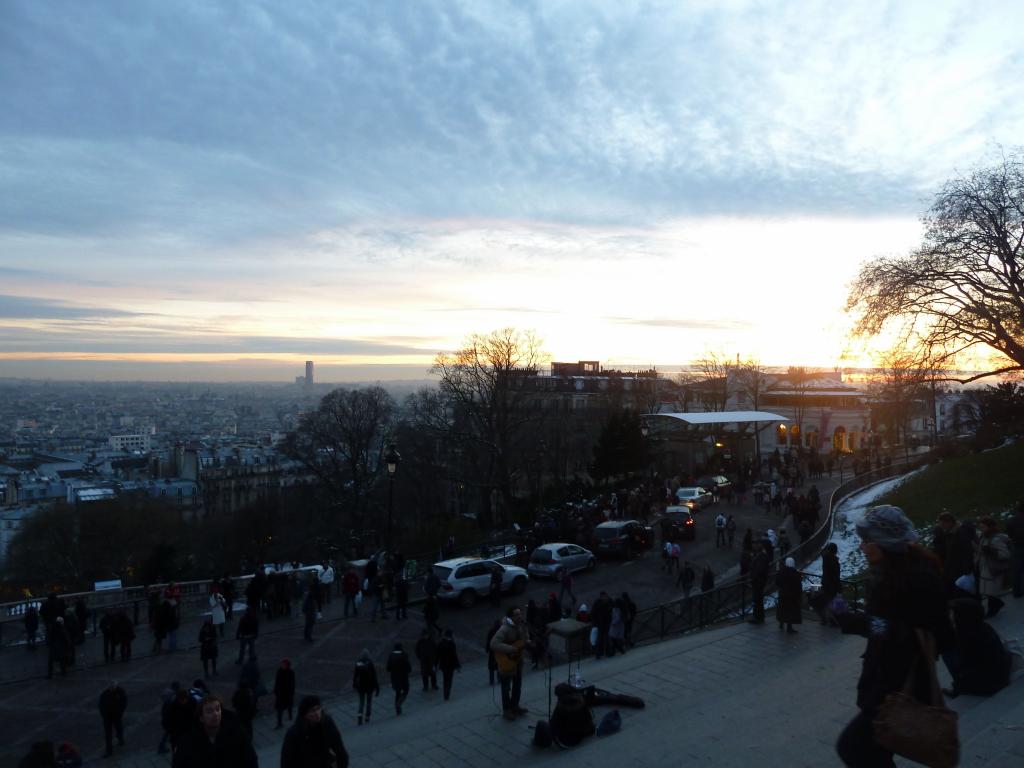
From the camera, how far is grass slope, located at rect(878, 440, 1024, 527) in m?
21.8

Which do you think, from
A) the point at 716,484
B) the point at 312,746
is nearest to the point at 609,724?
the point at 312,746

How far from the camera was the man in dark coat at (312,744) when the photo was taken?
612cm

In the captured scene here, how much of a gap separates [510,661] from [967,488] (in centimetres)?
2146

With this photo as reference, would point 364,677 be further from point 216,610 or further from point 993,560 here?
point 993,560

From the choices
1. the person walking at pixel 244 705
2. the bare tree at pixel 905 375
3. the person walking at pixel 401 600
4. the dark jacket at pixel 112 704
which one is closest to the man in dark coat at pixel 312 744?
the person walking at pixel 244 705

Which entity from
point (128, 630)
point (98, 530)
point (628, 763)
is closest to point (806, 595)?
point (628, 763)

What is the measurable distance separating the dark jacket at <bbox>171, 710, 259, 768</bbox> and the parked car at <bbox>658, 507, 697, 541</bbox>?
21.9m

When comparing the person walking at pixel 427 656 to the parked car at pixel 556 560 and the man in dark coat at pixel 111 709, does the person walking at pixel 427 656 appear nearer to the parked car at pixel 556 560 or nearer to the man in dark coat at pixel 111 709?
→ the man in dark coat at pixel 111 709

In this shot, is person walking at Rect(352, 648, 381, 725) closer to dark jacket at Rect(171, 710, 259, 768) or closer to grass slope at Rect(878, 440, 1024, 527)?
dark jacket at Rect(171, 710, 259, 768)

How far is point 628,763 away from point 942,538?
22.0 ft

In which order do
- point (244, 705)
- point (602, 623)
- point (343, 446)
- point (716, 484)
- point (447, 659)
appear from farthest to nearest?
point (343, 446)
point (716, 484)
point (602, 623)
point (447, 659)
point (244, 705)

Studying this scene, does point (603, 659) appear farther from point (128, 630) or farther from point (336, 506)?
point (336, 506)

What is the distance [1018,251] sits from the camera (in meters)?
24.1

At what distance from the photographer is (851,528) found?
82.6 feet
